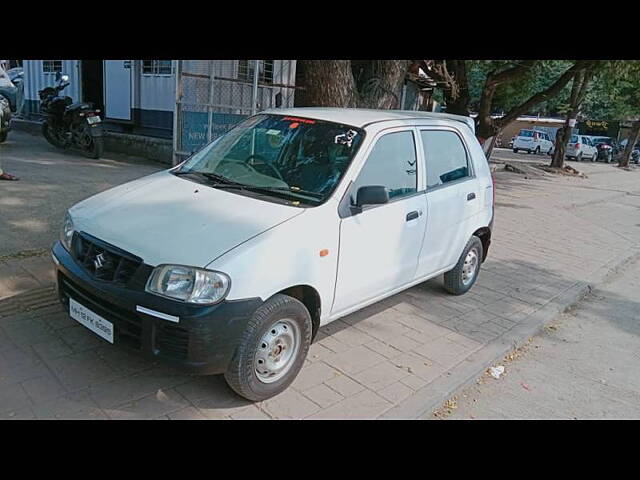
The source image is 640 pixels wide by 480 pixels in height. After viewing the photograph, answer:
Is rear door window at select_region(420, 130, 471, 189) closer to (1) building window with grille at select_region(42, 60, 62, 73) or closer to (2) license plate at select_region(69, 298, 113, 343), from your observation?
(2) license plate at select_region(69, 298, 113, 343)

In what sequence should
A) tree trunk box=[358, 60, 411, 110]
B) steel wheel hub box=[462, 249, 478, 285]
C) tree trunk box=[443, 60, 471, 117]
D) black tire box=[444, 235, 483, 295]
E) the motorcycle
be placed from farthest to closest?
tree trunk box=[443, 60, 471, 117], the motorcycle, tree trunk box=[358, 60, 411, 110], steel wheel hub box=[462, 249, 478, 285], black tire box=[444, 235, 483, 295]

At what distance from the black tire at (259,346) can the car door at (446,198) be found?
1.61m

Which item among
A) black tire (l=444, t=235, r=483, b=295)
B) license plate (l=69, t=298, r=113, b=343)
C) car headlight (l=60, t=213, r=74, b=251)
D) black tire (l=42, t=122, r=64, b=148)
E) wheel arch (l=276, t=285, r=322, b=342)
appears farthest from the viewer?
black tire (l=42, t=122, r=64, b=148)

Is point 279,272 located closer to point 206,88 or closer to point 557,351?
point 557,351

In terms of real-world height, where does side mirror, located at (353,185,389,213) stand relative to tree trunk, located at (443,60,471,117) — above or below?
below

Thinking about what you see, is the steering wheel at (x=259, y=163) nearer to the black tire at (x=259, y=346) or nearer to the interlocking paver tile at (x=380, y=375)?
the black tire at (x=259, y=346)

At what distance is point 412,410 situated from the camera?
332 cm

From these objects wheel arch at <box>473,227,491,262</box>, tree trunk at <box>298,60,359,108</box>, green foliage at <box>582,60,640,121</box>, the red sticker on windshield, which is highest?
green foliage at <box>582,60,640,121</box>

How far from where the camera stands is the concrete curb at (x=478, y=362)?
3357 millimetres

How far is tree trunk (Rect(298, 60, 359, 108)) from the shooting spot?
7535 mm

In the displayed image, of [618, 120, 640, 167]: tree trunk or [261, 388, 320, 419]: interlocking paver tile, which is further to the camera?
[618, 120, 640, 167]: tree trunk

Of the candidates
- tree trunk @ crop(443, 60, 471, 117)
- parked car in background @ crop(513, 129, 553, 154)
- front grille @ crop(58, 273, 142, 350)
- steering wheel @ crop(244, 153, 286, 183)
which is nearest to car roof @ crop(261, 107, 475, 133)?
steering wheel @ crop(244, 153, 286, 183)

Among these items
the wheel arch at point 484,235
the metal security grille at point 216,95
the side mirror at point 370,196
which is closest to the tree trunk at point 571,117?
the metal security grille at point 216,95

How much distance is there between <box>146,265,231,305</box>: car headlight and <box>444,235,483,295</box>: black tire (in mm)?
3137
